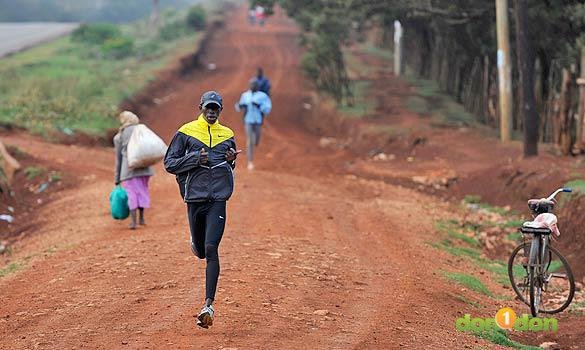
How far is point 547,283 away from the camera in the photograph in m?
11.2

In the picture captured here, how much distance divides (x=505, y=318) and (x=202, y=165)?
3.87 m

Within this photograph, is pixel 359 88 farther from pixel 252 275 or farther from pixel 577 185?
pixel 252 275

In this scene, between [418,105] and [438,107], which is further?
[418,105]

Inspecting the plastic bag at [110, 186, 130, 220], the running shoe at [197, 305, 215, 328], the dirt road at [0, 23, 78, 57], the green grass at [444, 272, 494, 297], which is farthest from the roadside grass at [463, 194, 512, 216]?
the dirt road at [0, 23, 78, 57]

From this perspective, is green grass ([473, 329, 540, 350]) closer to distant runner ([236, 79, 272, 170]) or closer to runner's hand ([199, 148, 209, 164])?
runner's hand ([199, 148, 209, 164])

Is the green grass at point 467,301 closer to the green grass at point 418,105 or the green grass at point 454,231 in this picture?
the green grass at point 454,231

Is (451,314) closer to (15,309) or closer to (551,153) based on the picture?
(15,309)

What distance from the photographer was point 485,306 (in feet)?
36.7

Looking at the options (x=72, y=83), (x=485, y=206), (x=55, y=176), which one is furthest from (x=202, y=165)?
(x=72, y=83)

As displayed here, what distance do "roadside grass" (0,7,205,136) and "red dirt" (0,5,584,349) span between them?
443cm

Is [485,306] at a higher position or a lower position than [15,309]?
lower

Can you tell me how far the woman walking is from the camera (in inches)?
535

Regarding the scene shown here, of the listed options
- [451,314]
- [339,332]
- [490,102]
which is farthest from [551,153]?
[339,332]

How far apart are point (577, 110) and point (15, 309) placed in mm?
13417
